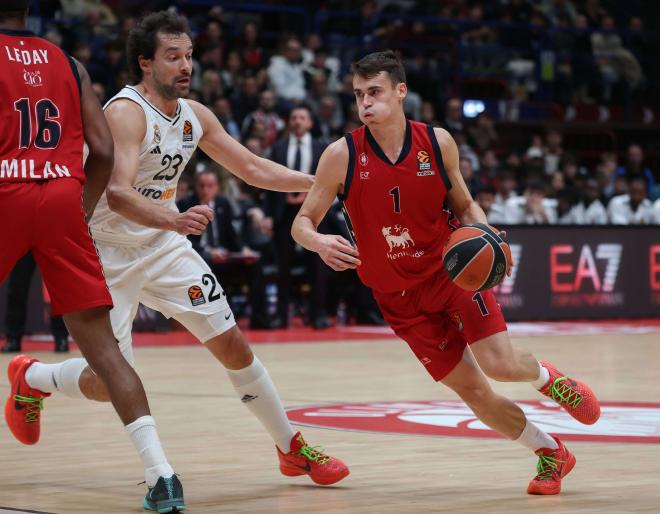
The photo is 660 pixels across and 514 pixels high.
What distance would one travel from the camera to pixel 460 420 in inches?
309

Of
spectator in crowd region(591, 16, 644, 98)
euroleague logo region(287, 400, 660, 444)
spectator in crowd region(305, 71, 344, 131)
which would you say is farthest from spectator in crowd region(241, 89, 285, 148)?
spectator in crowd region(591, 16, 644, 98)

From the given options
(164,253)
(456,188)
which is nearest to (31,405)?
(164,253)

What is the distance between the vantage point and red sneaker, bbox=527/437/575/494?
5492mm

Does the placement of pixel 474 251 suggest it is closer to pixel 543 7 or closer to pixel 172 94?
pixel 172 94

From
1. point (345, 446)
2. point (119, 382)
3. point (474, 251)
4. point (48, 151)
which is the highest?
point (48, 151)

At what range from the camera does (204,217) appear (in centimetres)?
532

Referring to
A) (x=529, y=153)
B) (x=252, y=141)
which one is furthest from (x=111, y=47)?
(x=529, y=153)

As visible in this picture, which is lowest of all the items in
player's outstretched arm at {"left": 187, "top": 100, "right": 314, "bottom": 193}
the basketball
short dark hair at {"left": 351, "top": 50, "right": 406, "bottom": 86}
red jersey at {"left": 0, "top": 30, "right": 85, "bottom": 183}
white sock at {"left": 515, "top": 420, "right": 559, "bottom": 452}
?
white sock at {"left": 515, "top": 420, "right": 559, "bottom": 452}

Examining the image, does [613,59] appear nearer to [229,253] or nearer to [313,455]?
[229,253]

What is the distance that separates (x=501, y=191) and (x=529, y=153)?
3.31 m

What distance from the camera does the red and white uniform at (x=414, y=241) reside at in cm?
585

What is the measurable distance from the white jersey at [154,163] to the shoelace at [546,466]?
195 cm

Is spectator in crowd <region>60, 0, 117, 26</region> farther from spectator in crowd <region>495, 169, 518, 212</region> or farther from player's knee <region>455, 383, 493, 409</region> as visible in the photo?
player's knee <region>455, 383, 493, 409</region>

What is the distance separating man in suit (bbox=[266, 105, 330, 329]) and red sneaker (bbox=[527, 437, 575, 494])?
892cm
